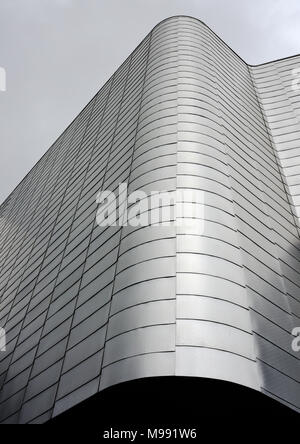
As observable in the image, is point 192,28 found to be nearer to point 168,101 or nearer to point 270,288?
point 168,101

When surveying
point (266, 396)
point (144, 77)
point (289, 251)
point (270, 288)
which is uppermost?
point (144, 77)

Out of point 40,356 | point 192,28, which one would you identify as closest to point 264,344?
point 40,356

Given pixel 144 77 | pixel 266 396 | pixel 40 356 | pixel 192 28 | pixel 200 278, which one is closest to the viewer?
pixel 266 396

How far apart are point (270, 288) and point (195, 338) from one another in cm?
457

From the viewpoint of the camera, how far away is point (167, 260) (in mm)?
14523

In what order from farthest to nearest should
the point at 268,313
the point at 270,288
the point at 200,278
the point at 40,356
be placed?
the point at 40,356, the point at 270,288, the point at 268,313, the point at 200,278

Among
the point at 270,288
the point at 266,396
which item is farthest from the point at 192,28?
the point at 266,396

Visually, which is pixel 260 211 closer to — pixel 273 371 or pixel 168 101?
pixel 168 101

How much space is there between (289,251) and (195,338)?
802cm

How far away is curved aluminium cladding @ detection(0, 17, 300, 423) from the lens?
12938 millimetres

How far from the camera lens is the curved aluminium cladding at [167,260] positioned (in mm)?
12938

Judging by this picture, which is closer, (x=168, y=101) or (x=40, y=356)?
(x=40, y=356)

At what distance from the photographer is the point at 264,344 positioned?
13.6 meters

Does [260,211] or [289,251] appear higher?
[260,211]
